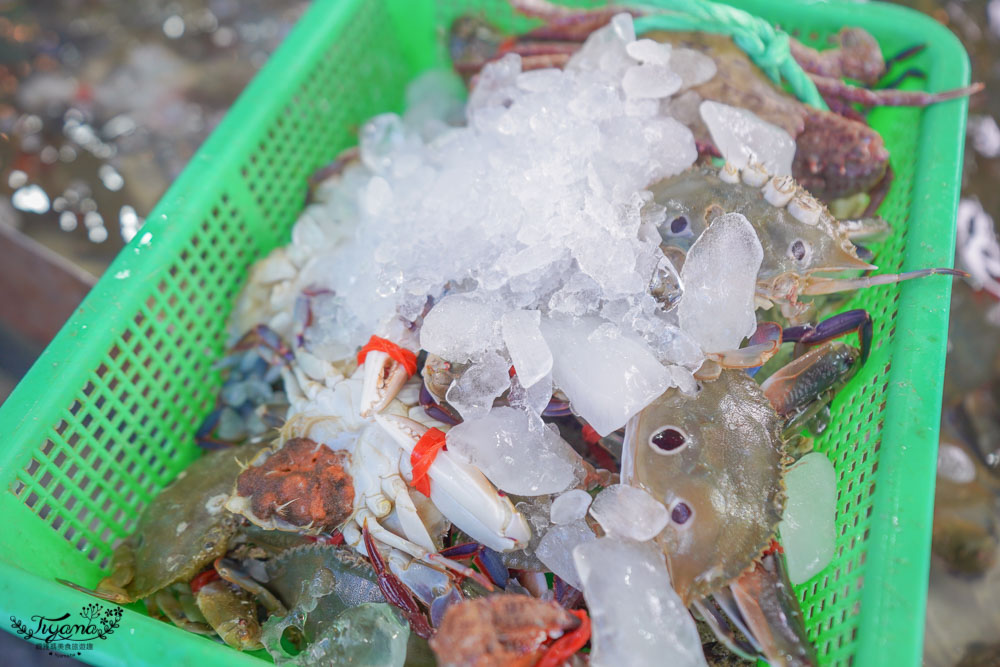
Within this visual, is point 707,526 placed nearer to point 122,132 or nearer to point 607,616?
point 607,616

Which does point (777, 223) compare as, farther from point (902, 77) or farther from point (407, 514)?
point (407, 514)

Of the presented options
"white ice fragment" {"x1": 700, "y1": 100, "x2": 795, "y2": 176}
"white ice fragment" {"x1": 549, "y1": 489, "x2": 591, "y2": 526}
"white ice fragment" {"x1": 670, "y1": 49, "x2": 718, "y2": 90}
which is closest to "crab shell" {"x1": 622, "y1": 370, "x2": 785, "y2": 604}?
"white ice fragment" {"x1": 549, "y1": 489, "x2": 591, "y2": 526}

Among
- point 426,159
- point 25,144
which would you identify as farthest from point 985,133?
point 25,144

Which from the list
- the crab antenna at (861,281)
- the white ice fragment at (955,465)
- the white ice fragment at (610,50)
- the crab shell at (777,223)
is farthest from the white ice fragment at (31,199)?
the white ice fragment at (955,465)

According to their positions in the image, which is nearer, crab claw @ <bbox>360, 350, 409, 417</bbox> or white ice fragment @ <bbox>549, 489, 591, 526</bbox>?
white ice fragment @ <bbox>549, 489, 591, 526</bbox>

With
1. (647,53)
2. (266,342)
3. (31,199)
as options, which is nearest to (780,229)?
(647,53)

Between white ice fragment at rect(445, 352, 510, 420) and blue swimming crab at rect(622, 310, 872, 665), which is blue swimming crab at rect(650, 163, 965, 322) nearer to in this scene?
blue swimming crab at rect(622, 310, 872, 665)

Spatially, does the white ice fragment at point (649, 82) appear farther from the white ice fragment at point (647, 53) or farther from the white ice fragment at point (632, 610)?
the white ice fragment at point (632, 610)
